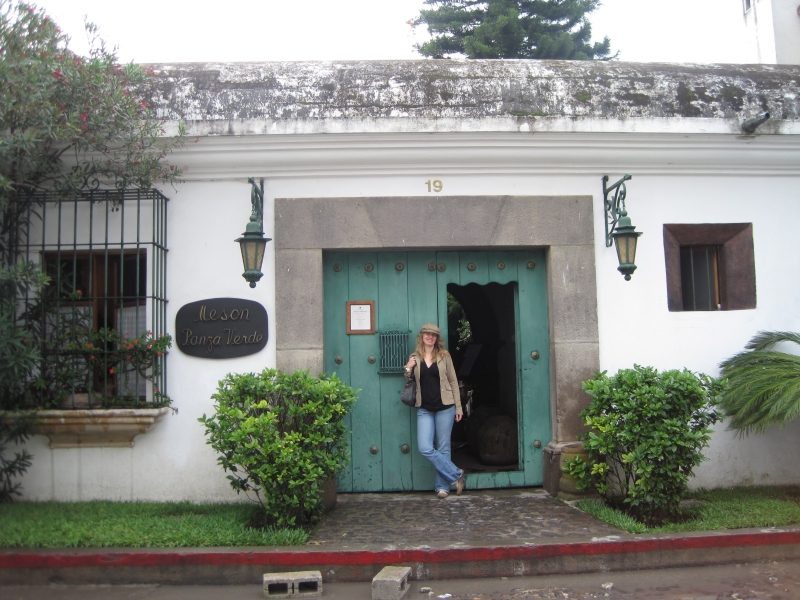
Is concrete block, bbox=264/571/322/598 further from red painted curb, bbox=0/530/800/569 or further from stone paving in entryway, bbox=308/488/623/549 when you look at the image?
stone paving in entryway, bbox=308/488/623/549

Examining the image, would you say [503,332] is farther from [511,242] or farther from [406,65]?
[406,65]

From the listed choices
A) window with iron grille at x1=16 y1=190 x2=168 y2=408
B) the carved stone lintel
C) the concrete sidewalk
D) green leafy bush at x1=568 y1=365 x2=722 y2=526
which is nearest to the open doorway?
green leafy bush at x1=568 y1=365 x2=722 y2=526

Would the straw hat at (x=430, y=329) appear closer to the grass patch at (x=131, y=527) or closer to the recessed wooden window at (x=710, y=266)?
the grass patch at (x=131, y=527)

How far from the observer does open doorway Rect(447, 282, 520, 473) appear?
7020 mm

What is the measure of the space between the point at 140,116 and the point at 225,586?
368cm

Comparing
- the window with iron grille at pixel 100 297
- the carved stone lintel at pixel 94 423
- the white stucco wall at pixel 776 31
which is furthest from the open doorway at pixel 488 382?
the white stucco wall at pixel 776 31

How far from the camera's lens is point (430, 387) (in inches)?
238

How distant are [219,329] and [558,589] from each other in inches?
132

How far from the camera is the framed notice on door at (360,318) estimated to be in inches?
247

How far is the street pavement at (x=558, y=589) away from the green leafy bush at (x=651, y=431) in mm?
678

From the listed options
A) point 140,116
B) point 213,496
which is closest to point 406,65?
point 140,116

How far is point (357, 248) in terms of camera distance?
20.2ft

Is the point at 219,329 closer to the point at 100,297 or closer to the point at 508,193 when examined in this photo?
the point at 100,297

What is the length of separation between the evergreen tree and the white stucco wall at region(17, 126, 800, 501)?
45.7ft
